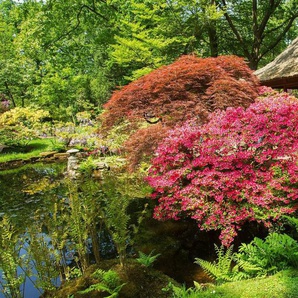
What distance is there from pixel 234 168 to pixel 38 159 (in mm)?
10758

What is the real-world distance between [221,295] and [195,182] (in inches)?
62.1

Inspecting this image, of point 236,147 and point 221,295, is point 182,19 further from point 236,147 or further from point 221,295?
point 221,295

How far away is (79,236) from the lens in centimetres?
320

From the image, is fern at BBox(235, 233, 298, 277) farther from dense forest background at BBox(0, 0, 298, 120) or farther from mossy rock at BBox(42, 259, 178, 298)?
dense forest background at BBox(0, 0, 298, 120)

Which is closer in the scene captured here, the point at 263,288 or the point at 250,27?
the point at 263,288

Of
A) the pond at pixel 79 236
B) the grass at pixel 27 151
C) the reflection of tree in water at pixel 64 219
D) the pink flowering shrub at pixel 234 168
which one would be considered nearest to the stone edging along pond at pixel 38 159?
the grass at pixel 27 151

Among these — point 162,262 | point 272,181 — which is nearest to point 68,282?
point 162,262

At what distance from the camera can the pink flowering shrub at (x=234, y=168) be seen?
11.7ft

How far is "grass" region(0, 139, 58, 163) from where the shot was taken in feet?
42.1

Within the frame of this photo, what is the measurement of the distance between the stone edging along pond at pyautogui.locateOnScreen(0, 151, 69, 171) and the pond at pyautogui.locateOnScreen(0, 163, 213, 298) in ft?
12.8

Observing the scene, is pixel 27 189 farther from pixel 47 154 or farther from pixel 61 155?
pixel 47 154

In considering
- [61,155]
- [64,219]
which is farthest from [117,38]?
[64,219]

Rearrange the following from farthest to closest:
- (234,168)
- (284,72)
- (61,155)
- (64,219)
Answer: (61,155)
(284,72)
(234,168)
(64,219)

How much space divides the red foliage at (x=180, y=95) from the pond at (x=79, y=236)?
4.52ft
